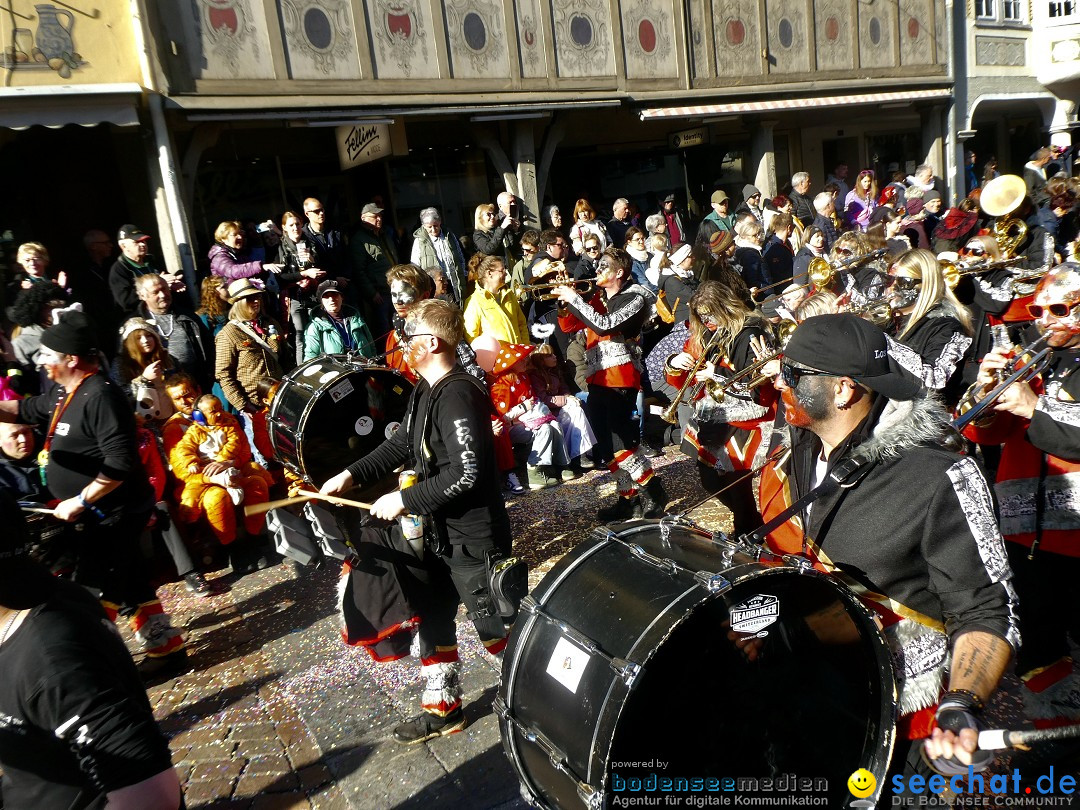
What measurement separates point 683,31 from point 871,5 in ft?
16.2

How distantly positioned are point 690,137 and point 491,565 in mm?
11708

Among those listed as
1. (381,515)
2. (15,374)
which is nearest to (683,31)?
(15,374)

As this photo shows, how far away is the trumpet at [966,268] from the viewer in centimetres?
524

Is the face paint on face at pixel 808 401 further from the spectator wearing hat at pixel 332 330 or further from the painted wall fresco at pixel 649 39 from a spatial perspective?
the painted wall fresco at pixel 649 39

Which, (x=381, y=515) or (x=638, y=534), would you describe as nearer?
(x=638, y=534)

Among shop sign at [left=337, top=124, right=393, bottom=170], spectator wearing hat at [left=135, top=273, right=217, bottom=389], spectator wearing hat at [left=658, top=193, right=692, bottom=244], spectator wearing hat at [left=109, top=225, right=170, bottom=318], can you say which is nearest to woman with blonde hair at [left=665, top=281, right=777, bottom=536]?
spectator wearing hat at [left=135, top=273, right=217, bottom=389]

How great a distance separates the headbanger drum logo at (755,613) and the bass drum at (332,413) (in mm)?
3067

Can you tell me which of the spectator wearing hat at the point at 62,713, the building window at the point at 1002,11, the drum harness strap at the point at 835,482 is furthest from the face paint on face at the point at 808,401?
the building window at the point at 1002,11

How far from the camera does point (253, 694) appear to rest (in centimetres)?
428

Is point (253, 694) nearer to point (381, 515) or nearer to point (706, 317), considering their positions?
point (381, 515)

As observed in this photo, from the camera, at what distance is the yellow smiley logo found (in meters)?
2.37

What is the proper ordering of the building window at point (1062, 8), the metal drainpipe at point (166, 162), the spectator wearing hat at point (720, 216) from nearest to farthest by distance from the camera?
1. the metal drainpipe at point (166, 162)
2. the spectator wearing hat at point (720, 216)
3. the building window at point (1062, 8)

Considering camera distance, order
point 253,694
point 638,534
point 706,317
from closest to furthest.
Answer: point 638,534 < point 253,694 < point 706,317

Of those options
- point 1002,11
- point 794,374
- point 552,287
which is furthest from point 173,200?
point 1002,11
